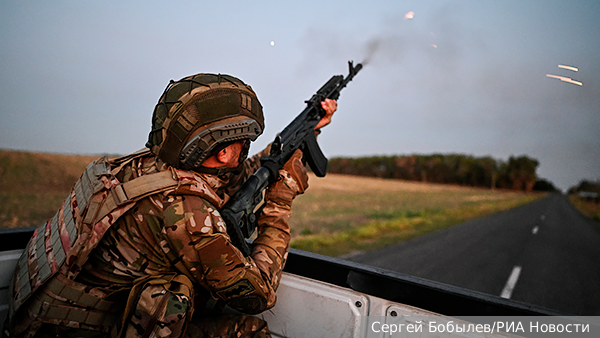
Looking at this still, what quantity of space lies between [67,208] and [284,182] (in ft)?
3.67

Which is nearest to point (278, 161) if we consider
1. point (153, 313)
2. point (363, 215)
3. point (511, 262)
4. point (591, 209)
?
point (153, 313)

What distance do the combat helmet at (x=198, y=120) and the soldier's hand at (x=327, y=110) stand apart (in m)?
1.34

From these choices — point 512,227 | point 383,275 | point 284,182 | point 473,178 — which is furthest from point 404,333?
point 473,178

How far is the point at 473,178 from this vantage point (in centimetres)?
4600

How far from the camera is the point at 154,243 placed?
6.06ft

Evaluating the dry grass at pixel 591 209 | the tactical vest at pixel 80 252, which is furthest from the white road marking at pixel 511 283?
the dry grass at pixel 591 209

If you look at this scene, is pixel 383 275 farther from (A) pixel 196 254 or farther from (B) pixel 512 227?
(B) pixel 512 227

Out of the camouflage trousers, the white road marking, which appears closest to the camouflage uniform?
the camouflage trousers

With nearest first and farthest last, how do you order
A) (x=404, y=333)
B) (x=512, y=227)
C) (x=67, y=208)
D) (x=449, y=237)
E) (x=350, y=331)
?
1. (x=67, y=208)
2. (x=404, y=333)
3. (x=350, y=331)
4. (x=449, y=237)
5. (x=512, y=227)

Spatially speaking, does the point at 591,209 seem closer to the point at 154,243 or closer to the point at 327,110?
the point at 327,110

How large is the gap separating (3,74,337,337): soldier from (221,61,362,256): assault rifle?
13 centimetres

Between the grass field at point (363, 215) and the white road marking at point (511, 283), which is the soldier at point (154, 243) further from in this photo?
the grass field at point (363, 215)

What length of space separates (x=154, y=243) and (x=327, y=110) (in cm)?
184

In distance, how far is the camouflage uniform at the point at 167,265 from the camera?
5.74 feet
